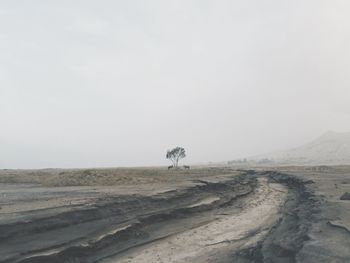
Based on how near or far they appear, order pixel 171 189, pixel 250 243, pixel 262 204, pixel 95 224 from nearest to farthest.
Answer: pixel 250 243
pixel 95 224
pixel 171 189
pixel 262 204

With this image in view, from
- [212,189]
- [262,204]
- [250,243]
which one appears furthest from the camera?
[212,189]

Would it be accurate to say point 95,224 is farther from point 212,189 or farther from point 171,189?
point 212,189

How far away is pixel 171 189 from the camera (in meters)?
30.3

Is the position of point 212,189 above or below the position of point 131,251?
above

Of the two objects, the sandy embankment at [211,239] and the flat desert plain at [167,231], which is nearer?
the flat desert plain at [167,231]

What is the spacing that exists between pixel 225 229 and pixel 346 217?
25.1 feet

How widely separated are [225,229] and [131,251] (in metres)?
7.24

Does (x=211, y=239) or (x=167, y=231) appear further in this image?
(x=167, y=231)

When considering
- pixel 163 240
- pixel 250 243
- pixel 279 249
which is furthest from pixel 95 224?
pixel 279 249

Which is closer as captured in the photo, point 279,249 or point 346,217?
point 279,249

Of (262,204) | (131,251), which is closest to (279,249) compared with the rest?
(131,251)

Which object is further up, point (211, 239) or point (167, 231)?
point (167, 231)

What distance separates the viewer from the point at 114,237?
20344mm

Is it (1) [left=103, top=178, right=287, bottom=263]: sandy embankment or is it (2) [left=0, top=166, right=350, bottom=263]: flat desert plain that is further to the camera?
(1) [left=103, top=178, right=287, bottom=263]: sandy embankment
